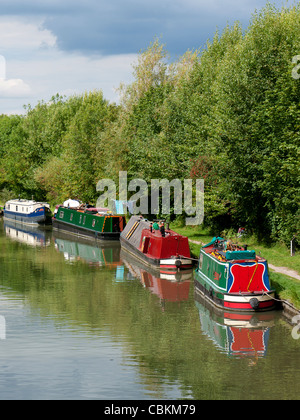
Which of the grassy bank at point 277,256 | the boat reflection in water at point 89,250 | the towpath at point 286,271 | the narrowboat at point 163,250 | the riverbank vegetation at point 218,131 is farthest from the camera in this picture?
the boat reflection in water at point 89,250

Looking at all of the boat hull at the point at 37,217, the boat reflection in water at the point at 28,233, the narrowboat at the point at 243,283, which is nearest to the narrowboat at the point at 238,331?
the narrowboat at the point at 243,283

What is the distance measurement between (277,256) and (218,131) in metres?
9.63

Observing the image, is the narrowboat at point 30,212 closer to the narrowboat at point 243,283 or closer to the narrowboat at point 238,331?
the narrowboat at point 238,331

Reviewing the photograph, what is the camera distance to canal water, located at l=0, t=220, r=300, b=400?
17.4 meters

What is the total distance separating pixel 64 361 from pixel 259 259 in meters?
10.2

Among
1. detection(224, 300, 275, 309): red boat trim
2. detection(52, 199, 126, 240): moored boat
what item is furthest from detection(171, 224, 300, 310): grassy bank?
detection(52, 199, 126, 240): moored boat

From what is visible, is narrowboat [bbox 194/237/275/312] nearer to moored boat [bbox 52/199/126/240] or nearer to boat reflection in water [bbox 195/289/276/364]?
boat reflection in water [bbox 195/289/276/364]

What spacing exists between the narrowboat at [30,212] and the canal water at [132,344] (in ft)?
112

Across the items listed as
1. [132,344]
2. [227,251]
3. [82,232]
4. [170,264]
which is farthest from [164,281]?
[82,232]

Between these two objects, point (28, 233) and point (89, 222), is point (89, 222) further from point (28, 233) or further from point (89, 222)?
point (28, 233)

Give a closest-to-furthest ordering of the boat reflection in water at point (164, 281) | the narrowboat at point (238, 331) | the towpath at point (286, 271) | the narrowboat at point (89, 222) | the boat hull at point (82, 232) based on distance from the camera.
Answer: the narrowboat at point (238, 331)
the towpath at point (286, 271)
the boat reflection in water at point (164, 281)
the boat hull at point (82, 232)
the narrowboat at point (89, 222)

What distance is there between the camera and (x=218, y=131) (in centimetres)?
3944

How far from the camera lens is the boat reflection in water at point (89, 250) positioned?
141 feet

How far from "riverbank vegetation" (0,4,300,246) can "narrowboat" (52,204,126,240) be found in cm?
515
